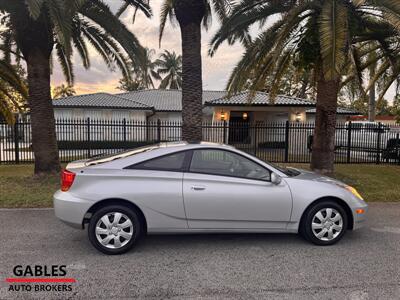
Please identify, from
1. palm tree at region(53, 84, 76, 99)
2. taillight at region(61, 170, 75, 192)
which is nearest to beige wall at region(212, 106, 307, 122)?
taillight at region(61, 170, 75, 192)

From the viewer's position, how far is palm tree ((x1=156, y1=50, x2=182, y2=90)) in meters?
44.8

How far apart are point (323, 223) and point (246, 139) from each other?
16.1 metres

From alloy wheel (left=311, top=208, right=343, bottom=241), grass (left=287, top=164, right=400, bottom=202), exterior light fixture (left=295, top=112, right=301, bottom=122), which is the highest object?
exterior light fixture (left=295, top=112, right=301, bottom=122)

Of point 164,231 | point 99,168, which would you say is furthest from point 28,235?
point 164,231

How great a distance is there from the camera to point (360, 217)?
4219 mm

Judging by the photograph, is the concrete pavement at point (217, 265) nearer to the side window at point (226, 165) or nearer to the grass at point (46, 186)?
the side window at point (226, 165)

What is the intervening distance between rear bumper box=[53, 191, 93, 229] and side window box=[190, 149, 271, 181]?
1.52 metres

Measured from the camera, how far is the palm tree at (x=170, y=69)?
44794mm

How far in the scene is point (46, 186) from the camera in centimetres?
766

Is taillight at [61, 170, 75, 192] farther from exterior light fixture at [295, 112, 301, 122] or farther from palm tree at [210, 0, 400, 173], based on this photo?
exterior light fixture at [295, 112, 301, 122]

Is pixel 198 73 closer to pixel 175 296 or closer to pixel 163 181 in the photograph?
pixel 163 181

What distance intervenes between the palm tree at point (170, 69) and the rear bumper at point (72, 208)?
42.5 metres

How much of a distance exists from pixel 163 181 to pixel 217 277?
1.37 meters

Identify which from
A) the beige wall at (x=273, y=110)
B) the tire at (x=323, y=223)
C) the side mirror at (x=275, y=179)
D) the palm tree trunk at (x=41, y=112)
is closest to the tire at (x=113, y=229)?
the side mirror at (x=275, y=179)
